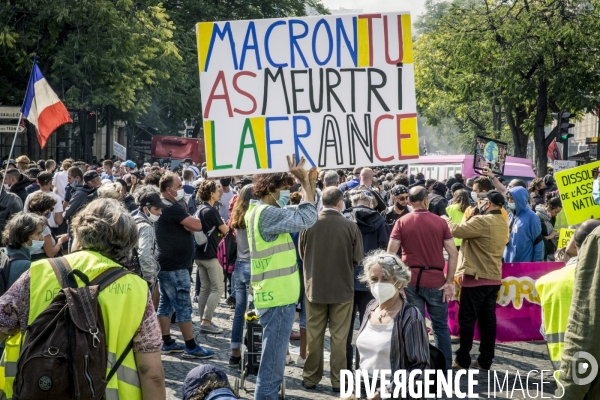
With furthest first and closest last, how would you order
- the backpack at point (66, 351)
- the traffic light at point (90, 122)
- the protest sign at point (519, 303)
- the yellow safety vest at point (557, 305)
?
the traffic light at point (90, 122) → the protest sign at point (519, 303) → the yellow safety vest at point (557, 305) → the backpack at point (66, 351)

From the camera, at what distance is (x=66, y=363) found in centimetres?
316

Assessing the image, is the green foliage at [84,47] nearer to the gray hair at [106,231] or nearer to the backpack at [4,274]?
the backpack at [4,274]

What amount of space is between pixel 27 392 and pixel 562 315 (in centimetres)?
251

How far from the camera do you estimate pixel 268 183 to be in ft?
19.6

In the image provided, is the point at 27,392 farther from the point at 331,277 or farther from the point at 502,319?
the point at 502,319

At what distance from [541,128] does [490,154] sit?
14.3 meters

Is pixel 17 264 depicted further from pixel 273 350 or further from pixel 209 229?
pixel 209 229

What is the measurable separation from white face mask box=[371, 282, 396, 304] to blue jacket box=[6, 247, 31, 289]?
2.46m

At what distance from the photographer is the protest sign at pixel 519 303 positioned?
8922mm

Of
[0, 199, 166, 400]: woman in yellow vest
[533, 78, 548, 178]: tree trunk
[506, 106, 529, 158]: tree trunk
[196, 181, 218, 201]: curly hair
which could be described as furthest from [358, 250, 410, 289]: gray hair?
[506, 106, 529, 158]: tree trunk

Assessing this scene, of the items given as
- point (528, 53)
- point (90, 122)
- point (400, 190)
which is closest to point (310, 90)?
point (400, 190)

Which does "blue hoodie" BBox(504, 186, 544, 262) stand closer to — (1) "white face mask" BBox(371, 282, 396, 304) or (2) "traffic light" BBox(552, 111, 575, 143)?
(1) "white face mask" BBox(371, 282, 396, 304)

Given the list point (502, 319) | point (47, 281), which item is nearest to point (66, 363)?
point (47, 281)

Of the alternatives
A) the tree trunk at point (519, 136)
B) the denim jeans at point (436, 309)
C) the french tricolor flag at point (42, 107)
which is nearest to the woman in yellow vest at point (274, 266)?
the denim jeans at point (436, 309)
